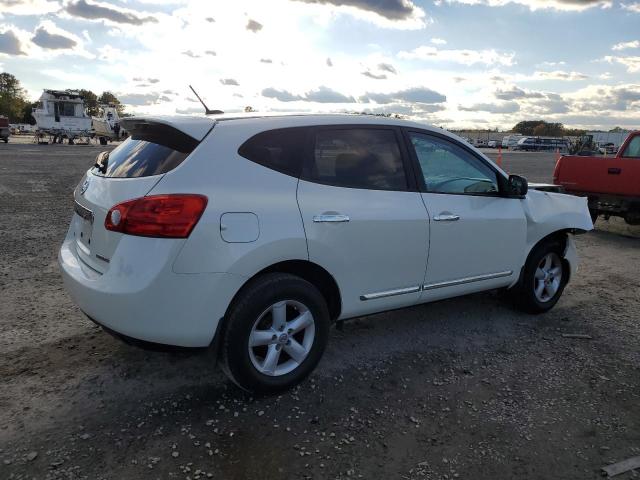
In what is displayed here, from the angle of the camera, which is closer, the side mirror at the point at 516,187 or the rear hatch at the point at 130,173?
the rear hatch at the point at 130,173

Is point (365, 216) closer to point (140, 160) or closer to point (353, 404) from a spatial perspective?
point (353, 404)

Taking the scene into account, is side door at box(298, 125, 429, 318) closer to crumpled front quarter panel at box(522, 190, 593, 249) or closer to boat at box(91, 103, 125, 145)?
crumpled front quarter panel at box(522, 190, 593, 249)

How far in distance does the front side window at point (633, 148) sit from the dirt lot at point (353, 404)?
243 inches

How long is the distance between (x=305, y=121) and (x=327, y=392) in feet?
5.94

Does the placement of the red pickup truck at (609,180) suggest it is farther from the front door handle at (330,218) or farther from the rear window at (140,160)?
the rear window at (140,160)

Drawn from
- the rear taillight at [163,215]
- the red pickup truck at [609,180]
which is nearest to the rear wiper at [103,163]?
the rear taillight at [163,215]

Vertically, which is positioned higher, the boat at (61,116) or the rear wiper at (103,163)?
the rear wiper at (103,163)

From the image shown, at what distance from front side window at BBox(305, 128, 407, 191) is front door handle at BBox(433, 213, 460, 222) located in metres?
0.36

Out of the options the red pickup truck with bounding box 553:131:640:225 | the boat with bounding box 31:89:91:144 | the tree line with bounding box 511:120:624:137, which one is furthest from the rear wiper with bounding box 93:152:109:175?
the tree line with bounding box 511:120:624:137

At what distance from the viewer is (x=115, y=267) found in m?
2.96

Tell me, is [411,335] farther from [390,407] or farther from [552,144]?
[552,144]

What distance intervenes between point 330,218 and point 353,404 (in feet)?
3.89

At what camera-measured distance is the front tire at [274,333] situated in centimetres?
311

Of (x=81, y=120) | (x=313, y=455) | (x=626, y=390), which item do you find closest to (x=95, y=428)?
(x=313, y=455)
